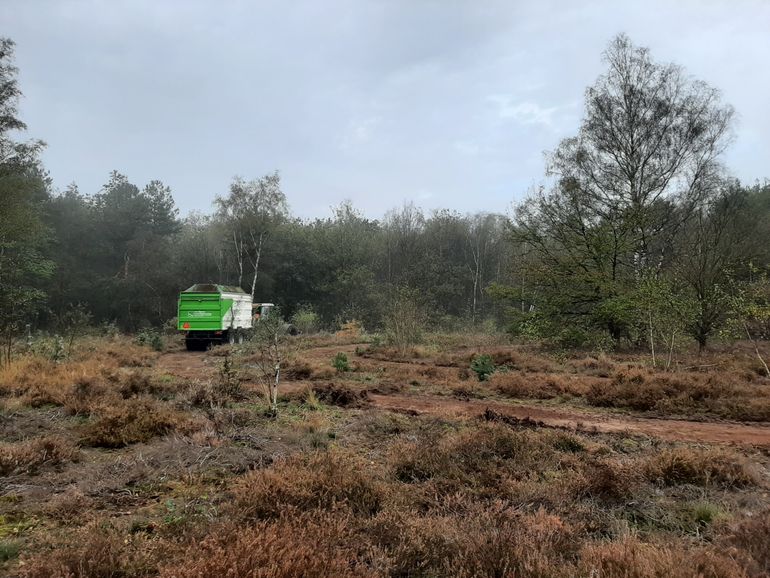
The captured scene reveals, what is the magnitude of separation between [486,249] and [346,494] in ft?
118

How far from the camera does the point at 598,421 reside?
810 centimetres

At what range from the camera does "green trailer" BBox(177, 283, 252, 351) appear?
2023 centimetres

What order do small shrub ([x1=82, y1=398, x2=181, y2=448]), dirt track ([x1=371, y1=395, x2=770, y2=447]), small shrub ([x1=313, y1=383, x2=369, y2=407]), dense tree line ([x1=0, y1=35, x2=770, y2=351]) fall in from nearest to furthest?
small shrub ([x1=82, y1=398, x2=181, y2=448])
dirt track ([x1=371, y1=395, x2=770, y2=447])
small shrub ([x1=313, y1=383, x2=369, y2=407])
dense tree line ([x1=0, y1=35, x2=770, y2=351])

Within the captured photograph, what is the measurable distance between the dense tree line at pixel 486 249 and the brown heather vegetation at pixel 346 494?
6.80m

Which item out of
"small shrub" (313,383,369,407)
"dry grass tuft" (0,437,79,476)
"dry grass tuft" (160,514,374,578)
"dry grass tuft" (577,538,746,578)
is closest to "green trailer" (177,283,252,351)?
"small shrub" (313,383,369,407)

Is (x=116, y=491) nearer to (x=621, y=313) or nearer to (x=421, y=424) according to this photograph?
(x=421, y=424)

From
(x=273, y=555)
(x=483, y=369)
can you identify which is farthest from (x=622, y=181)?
(x=273, y=555)

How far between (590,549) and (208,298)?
19.4 m

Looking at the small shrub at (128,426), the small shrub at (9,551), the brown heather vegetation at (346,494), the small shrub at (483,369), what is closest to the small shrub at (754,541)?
the brown heather vegetation at (346,494)

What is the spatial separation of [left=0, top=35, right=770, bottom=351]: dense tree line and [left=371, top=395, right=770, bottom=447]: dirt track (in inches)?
153

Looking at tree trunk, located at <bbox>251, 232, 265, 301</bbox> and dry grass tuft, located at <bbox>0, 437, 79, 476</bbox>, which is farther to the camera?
tree trunk, located at <bbox>251, 232, 265, 301</bbox>

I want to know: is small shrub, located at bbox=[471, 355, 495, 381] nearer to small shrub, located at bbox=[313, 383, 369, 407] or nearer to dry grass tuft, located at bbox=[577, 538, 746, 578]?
small shrub, located at bbox=[313, 383, 369, 407]

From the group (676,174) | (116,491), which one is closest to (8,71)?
(116,491)

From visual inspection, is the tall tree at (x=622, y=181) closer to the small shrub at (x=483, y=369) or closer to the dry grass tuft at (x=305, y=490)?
the small shrub at (x=483, y=369)
